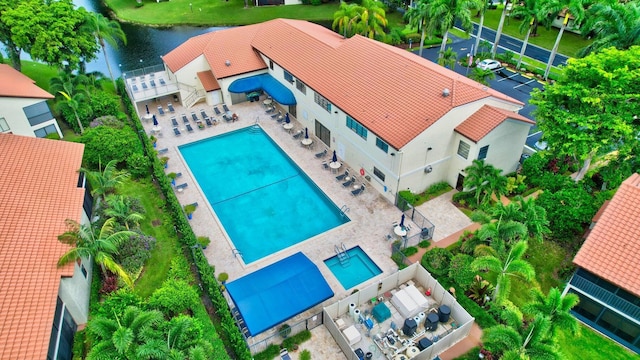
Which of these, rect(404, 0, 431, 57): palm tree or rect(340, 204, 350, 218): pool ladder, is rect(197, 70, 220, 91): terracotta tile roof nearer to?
rect(340, 204, 350, 218): pool ladder

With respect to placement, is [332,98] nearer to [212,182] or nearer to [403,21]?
[212,182]

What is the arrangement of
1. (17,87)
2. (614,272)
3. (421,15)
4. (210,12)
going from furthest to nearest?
(210,12) < (421,15) < (17,87) < (614,272)

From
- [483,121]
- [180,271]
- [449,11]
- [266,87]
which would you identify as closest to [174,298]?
[180,271]

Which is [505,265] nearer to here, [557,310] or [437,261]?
[557,310]

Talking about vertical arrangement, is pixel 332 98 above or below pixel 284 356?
above

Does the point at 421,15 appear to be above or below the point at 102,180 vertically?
above

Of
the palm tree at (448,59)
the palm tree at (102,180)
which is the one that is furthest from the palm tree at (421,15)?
the palm tree at (102,180)

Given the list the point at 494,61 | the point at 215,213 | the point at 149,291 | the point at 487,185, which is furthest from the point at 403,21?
the point at 149,291
